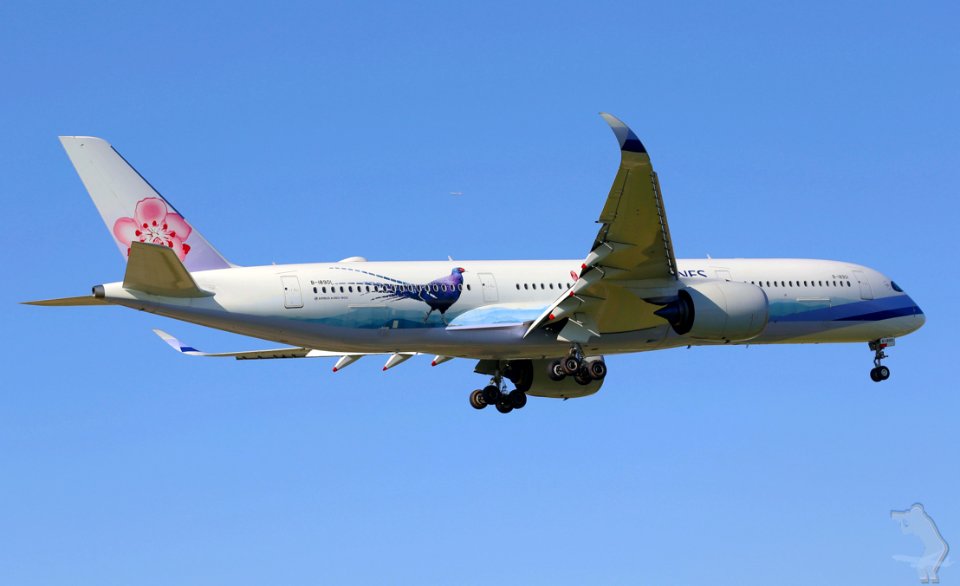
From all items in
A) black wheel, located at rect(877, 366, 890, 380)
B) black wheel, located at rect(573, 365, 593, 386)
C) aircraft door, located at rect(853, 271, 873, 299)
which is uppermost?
aircraft door, located at rect(853, 271, 873, 299)

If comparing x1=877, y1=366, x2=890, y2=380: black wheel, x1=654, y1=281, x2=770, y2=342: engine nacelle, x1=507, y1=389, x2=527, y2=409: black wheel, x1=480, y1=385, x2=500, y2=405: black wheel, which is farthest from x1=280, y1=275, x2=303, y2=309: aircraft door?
x1=877, y1=366, x2=890, y2=380: black wheel

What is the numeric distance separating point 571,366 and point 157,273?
39.8 ft

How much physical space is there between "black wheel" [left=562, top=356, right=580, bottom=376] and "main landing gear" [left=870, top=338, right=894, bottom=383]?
476 inches

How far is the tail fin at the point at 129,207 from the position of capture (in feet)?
132

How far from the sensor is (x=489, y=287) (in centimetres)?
4238

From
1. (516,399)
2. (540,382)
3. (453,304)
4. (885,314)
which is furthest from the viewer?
(885,314)

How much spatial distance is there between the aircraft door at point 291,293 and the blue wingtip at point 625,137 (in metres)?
9.87

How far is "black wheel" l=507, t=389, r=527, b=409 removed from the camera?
46525mm

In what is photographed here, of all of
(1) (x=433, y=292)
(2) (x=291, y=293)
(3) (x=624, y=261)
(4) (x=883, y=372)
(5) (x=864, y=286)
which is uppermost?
(5) (x=864, y=286)

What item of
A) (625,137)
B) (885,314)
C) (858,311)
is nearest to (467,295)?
(625,137)

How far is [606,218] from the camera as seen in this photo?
37656 mm

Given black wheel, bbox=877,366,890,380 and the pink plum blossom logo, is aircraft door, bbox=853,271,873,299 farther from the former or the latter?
the pink plum blossom logo

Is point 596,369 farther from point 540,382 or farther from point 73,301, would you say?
point 73,301

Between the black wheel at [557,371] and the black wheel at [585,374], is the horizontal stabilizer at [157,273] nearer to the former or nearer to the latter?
the black wheel at [557,371]
